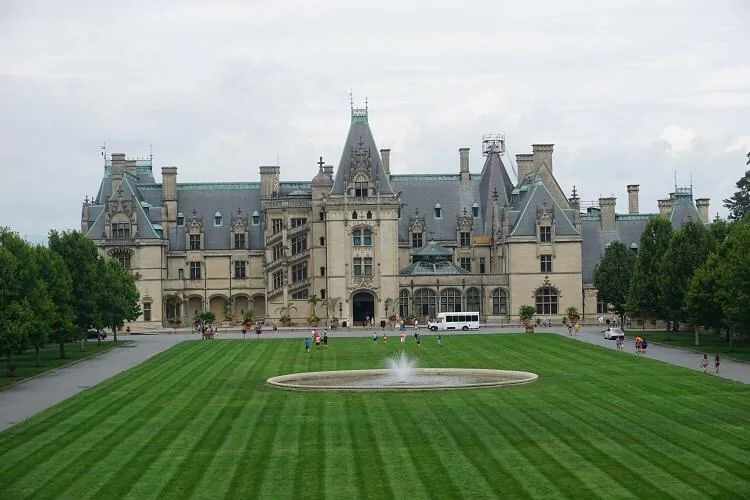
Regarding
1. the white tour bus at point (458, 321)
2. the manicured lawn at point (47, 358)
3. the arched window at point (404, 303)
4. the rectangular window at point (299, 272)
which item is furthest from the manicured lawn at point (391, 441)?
the rectangular window at point (299, 272)

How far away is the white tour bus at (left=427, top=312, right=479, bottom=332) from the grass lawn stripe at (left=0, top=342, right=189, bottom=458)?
50.3m

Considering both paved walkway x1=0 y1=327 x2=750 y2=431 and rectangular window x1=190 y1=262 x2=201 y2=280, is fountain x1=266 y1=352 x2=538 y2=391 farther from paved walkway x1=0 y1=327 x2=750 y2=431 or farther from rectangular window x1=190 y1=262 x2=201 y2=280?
rectangular window x1=190 y1=262 x2=201 y2=280

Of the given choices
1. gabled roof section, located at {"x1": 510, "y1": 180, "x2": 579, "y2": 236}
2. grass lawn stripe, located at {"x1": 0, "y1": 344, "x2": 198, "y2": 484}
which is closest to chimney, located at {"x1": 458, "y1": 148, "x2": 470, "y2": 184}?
gabled roof section, located at {"x1": 510, "y1": 180, "x2": 579, "y2": 236}

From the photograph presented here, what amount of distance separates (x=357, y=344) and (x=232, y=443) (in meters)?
→ 48.2

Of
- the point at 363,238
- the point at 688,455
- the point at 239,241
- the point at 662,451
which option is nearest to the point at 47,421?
the point at 662,451

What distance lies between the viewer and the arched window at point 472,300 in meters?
119

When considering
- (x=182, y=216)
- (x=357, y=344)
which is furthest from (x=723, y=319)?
(x=182, y=216)

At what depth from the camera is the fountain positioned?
5859cm

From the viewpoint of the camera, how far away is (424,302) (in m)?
119

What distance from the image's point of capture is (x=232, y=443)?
42812mm

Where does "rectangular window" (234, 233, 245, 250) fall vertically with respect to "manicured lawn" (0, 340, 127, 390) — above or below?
above

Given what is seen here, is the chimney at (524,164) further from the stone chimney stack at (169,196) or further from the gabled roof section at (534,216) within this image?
the stone chimney stack at (169,196)

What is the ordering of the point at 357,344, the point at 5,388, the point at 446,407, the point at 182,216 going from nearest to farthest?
1. the point at 446,407
2. the point at 5,388
3. the point at 357,344
4. the point at 182,216

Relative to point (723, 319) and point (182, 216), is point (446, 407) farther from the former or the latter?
point (182, 216)
